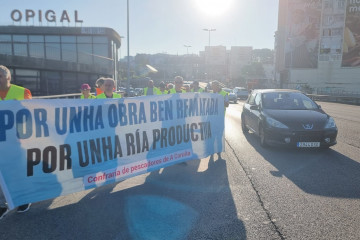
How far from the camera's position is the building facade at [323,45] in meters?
54.7

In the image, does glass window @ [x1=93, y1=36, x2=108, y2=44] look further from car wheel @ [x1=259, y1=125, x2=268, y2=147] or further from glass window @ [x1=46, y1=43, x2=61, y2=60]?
car wheel @ [x1=259, y1=125, x2=268, y2=147]

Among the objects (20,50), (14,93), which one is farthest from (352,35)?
(14,93)

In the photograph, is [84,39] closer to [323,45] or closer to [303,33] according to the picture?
[323,45]

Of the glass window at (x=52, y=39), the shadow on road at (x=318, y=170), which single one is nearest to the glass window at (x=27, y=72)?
the glass window at (x=52, y=39)

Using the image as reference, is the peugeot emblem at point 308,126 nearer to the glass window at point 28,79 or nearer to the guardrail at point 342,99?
the glass window at point 28,79

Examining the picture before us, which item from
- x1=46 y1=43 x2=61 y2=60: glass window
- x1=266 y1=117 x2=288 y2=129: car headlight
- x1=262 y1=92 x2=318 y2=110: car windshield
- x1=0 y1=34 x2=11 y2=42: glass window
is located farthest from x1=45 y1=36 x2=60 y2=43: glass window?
x1=266 y1=117 x2=288 y2=129: car headlight

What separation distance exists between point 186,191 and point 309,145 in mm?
3924

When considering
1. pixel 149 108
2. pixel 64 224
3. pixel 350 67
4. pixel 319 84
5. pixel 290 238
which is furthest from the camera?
pixel 319 84

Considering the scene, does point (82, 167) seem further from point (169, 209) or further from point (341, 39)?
point (341, 39)

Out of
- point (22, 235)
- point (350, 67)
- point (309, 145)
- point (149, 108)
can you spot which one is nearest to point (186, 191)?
point (149, 108)

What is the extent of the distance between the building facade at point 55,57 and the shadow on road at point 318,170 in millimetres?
16727

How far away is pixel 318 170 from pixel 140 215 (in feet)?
12.6

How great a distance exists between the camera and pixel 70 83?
2450 cm

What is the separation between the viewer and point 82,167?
14.6ft
